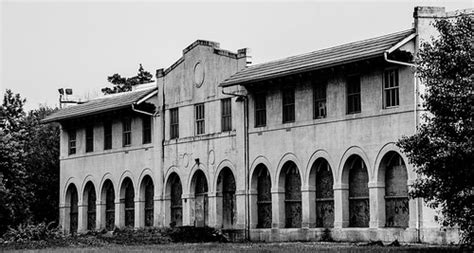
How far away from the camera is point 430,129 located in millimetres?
31188

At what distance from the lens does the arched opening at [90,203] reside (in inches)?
2429

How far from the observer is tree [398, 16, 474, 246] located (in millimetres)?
30141

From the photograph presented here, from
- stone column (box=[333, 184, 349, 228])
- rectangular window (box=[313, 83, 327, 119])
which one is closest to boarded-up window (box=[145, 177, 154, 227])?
rectangular window (box=[313, 83, 327, 119])

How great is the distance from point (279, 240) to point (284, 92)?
22.3 feet

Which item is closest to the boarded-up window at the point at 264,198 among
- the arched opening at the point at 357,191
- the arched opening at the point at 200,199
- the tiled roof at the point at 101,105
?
the arched opening at the point at 200,199

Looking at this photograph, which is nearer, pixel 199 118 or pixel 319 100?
pixel 319 100

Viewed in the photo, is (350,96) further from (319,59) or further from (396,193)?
(396,193)

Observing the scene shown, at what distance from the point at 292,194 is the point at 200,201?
720 centimetres

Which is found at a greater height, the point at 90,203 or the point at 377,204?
the point at 90,203

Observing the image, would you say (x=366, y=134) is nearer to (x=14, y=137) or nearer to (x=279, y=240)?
(x=279, y=240)

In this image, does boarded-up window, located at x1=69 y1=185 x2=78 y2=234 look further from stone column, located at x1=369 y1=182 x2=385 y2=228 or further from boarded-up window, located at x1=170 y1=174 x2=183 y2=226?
stone column, located at x1=369 y1=182 x2=385 y2=228

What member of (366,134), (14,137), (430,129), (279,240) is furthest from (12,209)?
(430,129)

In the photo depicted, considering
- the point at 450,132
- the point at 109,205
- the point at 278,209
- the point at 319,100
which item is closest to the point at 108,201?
the point at 109,205

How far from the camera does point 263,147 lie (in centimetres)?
4844
